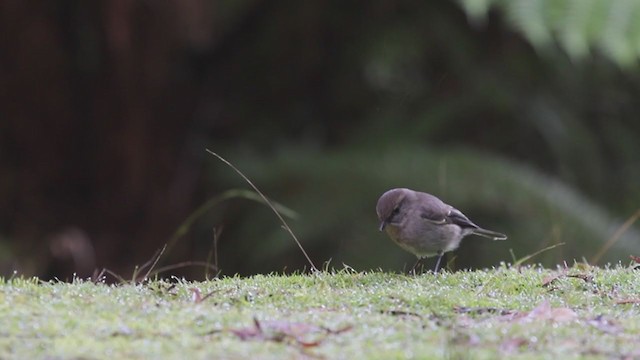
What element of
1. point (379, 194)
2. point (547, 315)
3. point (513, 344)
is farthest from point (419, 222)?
point (513, 344)

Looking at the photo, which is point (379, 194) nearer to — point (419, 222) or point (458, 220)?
point (458, 220)

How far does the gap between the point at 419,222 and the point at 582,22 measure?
158cm

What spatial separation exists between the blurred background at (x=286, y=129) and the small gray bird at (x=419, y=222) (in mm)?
1415

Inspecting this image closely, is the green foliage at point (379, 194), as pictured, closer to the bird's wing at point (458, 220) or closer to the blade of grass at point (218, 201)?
the blade of grass at point (218, 201)

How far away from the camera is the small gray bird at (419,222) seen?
4.41m

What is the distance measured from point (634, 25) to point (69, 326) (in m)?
3.65

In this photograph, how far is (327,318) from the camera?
9.01ft

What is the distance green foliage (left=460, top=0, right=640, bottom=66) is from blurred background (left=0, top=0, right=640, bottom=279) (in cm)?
68

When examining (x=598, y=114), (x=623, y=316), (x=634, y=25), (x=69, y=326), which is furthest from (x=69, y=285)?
(x=598, y=114)

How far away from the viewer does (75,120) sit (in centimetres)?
675

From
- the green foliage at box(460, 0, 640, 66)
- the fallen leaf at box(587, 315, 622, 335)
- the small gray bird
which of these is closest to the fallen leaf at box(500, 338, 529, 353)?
the fallen leaf at box(587, 315, 622, 335)

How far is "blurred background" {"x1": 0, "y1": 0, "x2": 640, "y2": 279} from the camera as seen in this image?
20.1 feet

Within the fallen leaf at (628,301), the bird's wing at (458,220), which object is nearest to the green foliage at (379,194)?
the bird's wing at (458,220)

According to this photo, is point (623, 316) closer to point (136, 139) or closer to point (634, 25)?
point (634, 25)
